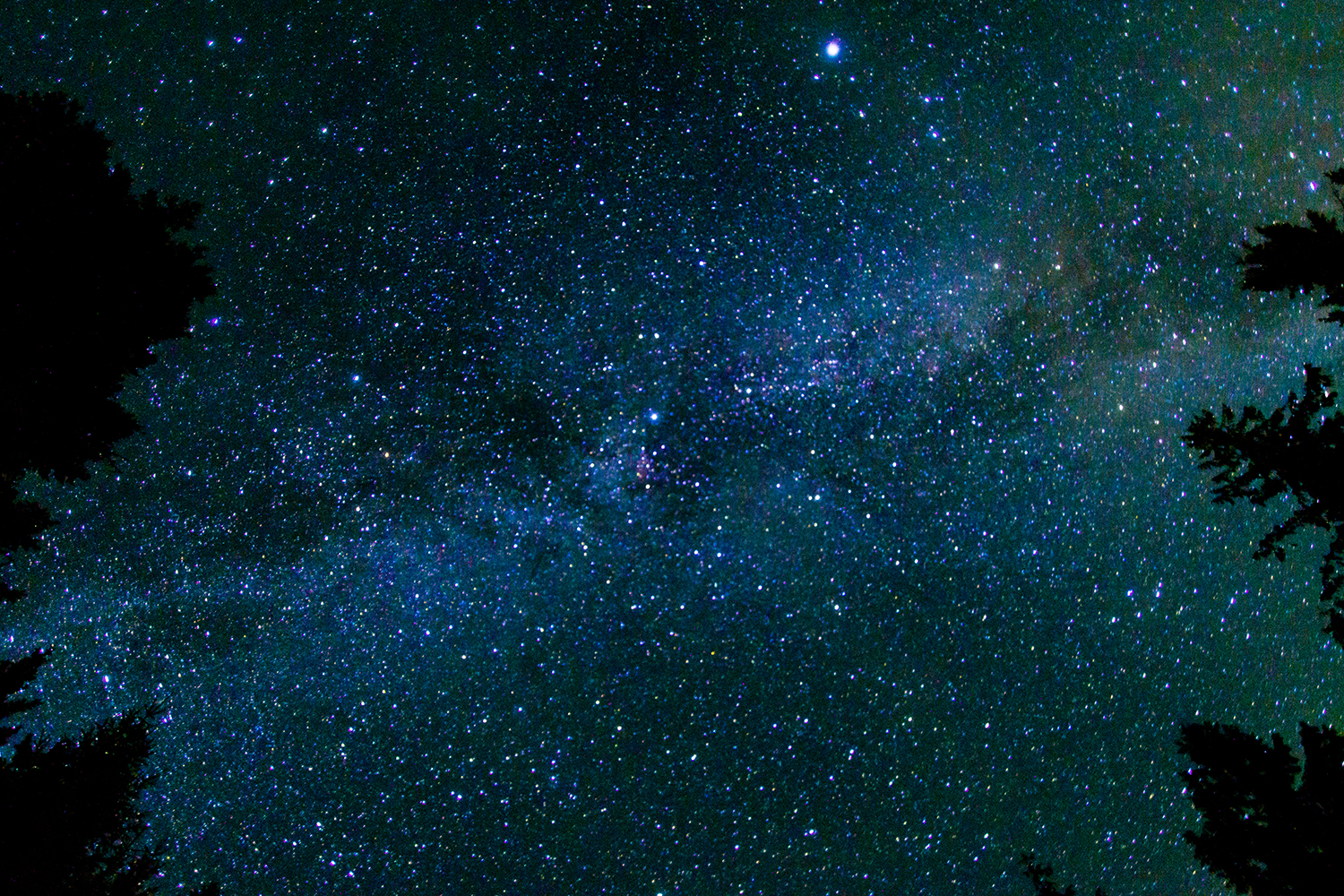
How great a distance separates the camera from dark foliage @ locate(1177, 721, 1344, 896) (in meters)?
4.25

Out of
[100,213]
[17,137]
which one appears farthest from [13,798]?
[17,137]

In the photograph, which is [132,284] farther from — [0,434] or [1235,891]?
[1235,891]

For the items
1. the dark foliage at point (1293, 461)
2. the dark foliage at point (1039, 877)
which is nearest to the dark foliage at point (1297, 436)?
the dark foliage at point (1293, 461)

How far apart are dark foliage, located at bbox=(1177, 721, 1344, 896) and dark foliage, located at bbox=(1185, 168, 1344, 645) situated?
1.03 metres

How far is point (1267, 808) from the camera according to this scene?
4477mm

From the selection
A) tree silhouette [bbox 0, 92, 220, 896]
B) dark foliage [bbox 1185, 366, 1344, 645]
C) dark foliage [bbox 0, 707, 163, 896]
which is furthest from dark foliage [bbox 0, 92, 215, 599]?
dark foliage [bbox 1185, 366, 1344, 645]

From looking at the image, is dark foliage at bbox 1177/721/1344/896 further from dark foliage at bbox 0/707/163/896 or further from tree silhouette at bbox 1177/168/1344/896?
dark foliage at bbox 0/707/163/896

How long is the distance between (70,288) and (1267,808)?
27.6 ft

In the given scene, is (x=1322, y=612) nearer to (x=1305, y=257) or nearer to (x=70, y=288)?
(x=1305, y=257)

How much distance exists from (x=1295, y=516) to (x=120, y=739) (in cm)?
868

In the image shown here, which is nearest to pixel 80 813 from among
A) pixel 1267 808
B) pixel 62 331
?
pixel 62 331

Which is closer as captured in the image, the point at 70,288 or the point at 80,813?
the point at 70,288

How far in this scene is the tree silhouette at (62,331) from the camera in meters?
3.67

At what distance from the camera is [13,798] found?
160 inches
